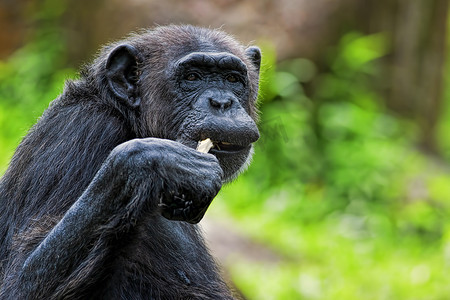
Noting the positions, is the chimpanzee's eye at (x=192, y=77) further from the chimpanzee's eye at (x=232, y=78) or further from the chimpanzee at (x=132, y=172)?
the chimpanzee's eye at (x=232, y=78)

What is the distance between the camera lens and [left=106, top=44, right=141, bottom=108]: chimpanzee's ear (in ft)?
15.8

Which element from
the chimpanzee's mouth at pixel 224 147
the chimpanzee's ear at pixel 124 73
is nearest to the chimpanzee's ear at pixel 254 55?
the chimpanzee's ear at pixel 124 73

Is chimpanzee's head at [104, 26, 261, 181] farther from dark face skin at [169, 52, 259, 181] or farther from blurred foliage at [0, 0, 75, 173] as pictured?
blurred foliage at [0, 0, 75, 173]

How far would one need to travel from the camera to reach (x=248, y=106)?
517cm

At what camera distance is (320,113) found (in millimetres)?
11586

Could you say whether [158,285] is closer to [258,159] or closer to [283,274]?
[283,274]

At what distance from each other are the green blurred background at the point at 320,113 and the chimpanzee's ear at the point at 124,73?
3.79 m

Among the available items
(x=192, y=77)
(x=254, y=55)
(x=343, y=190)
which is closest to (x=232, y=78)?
(x=192, y=77)

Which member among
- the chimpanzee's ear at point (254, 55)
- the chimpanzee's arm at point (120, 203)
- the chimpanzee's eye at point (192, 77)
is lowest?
the chimpanzee's arm at point (120, 203)

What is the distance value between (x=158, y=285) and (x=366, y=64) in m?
8.50

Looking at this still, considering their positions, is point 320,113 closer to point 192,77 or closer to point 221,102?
point 192,77

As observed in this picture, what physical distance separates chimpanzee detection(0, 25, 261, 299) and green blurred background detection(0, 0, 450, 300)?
375 cm

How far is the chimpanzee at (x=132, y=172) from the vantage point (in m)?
3.77

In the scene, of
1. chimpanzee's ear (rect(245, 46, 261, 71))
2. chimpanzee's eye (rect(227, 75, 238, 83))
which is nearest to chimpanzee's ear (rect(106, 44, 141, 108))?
chimpanzee's eye (rect(227, 75, 238, 83))
